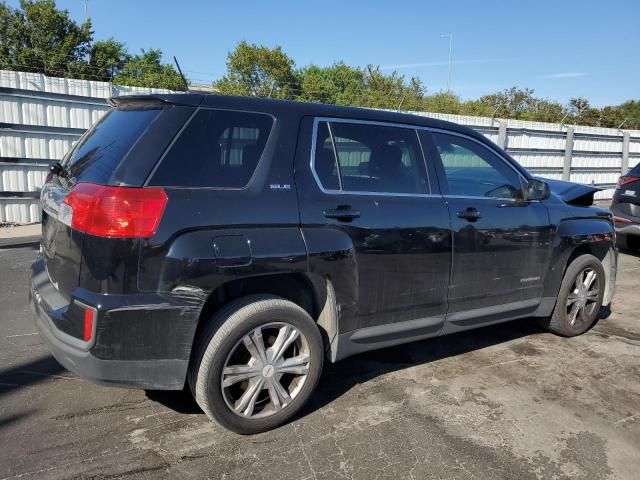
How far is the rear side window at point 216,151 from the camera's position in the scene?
8.87 feet

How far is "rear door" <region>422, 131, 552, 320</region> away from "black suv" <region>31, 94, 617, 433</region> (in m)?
0.02

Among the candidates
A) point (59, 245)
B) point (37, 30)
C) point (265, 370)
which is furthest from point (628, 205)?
point (37, 30)

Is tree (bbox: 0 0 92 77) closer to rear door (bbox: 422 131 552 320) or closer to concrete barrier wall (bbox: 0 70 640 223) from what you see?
concrete barrier wall (bbox: 0 70 640 223)

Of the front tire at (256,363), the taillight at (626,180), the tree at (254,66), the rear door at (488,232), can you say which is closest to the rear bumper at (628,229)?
the taillight at (626,180)

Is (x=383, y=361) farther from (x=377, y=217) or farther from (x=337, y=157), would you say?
(x=337, y=157)

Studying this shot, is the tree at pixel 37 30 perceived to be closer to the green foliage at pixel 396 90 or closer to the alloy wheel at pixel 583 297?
the green foliage at pixel 396 90

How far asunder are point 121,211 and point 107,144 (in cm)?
59

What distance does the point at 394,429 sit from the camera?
3127mm

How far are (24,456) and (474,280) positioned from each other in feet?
9.95

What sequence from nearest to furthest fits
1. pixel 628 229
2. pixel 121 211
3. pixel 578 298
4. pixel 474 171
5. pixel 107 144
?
pixel 121 211 → pixel 107 144 → pixel 474 171 → pixel 578 298 → pixel 628 229

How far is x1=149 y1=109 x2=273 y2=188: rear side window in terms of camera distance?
2.70m

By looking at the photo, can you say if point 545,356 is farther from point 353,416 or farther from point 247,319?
point 247,319

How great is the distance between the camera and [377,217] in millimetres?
3281

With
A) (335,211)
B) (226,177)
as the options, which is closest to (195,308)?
(226,177)
